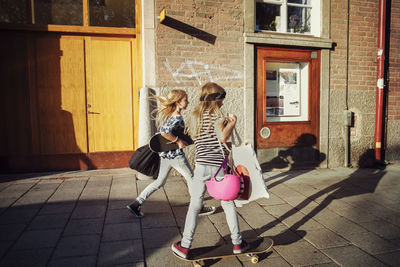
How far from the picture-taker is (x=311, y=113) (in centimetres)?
702

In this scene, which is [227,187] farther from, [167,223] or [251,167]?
[167,223]

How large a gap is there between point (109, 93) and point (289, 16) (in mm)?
4326

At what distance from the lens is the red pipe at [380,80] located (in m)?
7.09

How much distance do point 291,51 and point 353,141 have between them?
2.56m

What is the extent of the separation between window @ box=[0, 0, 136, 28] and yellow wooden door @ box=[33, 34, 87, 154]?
0.35 meters

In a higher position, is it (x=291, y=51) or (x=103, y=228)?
(x=291, y=51)

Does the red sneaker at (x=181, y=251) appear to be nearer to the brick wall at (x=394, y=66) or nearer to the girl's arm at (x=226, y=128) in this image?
the girl's arm at (x=226, y=128)

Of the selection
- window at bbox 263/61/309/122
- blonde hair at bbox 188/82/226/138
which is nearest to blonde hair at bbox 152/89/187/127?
blonde hair at bbox 188/82/226/138

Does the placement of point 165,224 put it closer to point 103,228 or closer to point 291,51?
point 103,228

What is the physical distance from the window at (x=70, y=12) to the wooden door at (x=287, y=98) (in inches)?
116

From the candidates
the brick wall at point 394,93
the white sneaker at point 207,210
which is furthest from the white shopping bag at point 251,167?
the brick wall at point 394,93

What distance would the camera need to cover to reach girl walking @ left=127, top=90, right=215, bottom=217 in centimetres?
366

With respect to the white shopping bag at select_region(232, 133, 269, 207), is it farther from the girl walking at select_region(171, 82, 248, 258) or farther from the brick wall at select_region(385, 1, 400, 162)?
the brick wall at select_region(385, 1, 400, 162)

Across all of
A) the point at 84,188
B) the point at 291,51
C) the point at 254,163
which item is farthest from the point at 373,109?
the point at 84,188
